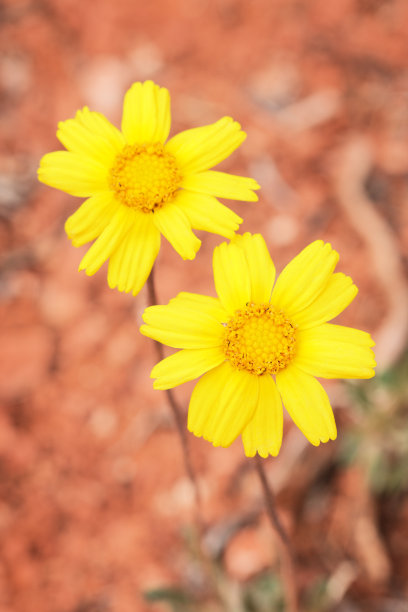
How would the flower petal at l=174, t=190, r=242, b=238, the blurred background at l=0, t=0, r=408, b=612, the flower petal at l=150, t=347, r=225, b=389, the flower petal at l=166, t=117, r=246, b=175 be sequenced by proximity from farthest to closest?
the blurred background at l=0, t=0, r=408, b=612 < the flower petal at l=166, t=117, r=246, b=175 < the flower petal at l=174, t=190, r=242, b=238 < the flower petal at l=150, t=347, r=225, b=389

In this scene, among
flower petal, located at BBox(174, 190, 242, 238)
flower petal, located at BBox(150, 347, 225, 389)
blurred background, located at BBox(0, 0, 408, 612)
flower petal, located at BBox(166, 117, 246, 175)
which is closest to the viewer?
flower petal, located at BBox(150, 347, 225, 389)

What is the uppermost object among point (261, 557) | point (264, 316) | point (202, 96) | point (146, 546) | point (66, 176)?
point (202, 96)

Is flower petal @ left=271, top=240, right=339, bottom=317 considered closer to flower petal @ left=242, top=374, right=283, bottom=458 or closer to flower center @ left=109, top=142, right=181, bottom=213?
flower petal @ left=242, top=374, right=283, bottom=458

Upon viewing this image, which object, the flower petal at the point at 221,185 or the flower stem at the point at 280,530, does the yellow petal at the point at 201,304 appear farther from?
the flower stem at the point at 280,530

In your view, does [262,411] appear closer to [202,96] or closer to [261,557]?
[261,557]

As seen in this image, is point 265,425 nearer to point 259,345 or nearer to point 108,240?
point 259,345

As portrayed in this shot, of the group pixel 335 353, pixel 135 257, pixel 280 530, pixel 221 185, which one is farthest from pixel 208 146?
pixel 280 530

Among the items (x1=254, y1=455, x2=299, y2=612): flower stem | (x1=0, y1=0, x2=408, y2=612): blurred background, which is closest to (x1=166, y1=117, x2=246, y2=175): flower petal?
(x1=254, y1=455, x2=299, y2=612): flower stem

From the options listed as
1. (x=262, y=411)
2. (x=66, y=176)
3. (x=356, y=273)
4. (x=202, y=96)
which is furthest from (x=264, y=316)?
(x=202, y=96)
